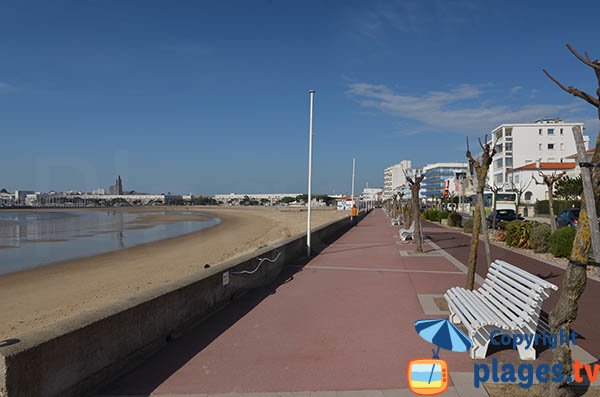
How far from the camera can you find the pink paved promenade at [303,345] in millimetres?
4437

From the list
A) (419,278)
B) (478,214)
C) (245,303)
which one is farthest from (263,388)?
(419,278)

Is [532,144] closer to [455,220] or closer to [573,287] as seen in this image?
[455,220]

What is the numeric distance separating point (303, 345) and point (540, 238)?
1133 cm

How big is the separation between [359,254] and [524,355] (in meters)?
9.98

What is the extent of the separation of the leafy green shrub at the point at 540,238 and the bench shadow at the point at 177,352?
955 cm

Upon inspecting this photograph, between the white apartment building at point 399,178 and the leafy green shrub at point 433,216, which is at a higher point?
the white apartment building at point 399,178

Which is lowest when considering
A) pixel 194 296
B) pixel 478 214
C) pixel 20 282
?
pixel 20 282

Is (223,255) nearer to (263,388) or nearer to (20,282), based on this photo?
(20,282)

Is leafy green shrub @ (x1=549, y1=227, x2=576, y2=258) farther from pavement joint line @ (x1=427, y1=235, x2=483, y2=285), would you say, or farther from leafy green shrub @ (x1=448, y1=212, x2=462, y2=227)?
leafy green shrub @ (x1=448, y1=212, x2=462, y2=227)

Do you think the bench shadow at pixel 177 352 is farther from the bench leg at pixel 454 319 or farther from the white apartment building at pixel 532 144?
the white apartment building at pixel 532 144

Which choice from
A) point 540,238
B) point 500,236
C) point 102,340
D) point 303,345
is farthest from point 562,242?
point 102,340

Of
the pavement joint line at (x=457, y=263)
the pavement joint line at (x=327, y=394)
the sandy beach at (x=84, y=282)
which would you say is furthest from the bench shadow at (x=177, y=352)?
the pavement joint line at (x=457, y=263)

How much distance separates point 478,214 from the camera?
7.20 m

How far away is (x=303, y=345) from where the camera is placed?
5.53 meters
